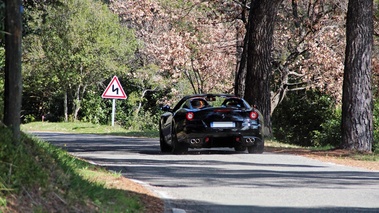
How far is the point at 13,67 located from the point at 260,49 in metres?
19.6

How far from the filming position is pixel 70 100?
195ft

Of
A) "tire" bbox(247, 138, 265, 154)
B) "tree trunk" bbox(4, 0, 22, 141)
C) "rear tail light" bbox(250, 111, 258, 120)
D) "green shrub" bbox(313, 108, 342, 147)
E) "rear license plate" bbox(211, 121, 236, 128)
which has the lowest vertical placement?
"green shrub" bbox(313, 108, 342, 147)

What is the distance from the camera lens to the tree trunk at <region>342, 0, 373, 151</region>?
23281 millimetres

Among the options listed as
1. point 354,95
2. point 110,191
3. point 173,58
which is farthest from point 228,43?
point 110,191

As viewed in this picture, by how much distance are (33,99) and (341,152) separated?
40762 mm

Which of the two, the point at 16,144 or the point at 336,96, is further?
the point at 336,96

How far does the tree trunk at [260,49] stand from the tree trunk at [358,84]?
538cm

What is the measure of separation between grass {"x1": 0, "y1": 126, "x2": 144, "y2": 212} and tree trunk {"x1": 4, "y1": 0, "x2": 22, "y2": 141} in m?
0.28

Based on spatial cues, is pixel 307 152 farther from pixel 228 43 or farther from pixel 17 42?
pixel 228 43

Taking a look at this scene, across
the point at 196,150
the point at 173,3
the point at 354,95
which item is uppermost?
the point at 173,3

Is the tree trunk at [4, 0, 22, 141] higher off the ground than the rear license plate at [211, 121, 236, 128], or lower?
higher

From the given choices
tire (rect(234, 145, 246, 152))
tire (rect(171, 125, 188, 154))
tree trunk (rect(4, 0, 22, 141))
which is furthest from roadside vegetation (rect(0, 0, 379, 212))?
tree trunk (rect(4, 0, 22, 141))

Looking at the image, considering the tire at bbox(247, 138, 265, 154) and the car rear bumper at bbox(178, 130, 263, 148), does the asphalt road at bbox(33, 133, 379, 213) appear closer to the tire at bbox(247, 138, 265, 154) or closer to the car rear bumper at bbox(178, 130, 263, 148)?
the car rear bumper at bbox(178, 130, 263, 148)

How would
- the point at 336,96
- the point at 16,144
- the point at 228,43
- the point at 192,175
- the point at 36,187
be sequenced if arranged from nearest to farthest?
1. the point at 36,187
2. the point at 16,144
3. the point at 192,175
4. the point at 336,96
5. the point at 228,43
